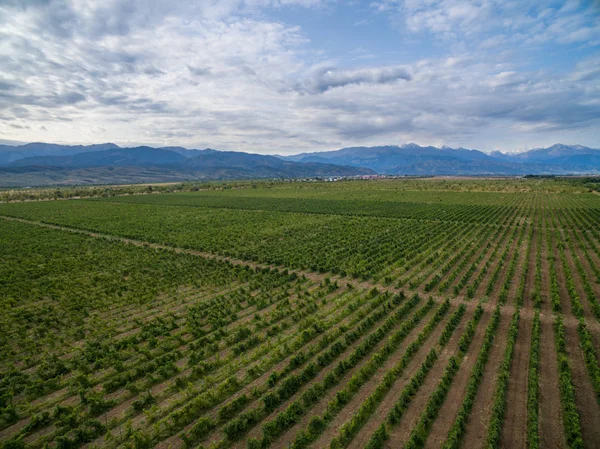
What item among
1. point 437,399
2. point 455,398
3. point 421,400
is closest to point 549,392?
point 455,398

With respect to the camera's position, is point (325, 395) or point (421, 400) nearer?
point (421, 400)

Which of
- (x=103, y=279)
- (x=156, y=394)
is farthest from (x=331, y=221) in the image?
(x=156, y=394)

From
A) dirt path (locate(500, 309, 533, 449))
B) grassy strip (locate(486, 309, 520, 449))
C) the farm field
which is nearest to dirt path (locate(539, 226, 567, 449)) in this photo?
the farm field

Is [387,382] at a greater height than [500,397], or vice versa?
[500,397]

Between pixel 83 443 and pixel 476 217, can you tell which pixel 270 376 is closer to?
pixel 83 443

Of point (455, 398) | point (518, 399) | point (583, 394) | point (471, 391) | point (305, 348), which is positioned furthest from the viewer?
point (305, 348)

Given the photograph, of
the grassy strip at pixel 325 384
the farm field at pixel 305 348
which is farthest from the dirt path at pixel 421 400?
the grassy strip at pixel 325 384

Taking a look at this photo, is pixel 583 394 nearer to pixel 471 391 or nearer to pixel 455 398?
pixel 471 391

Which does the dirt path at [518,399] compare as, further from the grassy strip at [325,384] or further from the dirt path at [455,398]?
the grassy strip at [325,384]

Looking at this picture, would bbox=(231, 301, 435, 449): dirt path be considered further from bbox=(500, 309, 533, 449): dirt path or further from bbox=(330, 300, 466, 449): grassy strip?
bbox=(500, 309, 533, 449): dirt path

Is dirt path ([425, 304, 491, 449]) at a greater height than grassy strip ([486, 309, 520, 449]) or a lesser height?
lesser
